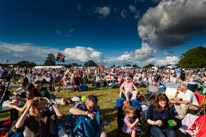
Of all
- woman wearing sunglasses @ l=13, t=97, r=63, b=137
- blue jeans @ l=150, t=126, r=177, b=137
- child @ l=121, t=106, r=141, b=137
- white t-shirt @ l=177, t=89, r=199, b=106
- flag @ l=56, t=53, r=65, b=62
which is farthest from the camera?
flag @ l=56, t=53, r=65, b=62

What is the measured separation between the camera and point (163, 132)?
2615 mm

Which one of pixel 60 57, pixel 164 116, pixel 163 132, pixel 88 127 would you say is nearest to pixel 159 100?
pixel 164 116

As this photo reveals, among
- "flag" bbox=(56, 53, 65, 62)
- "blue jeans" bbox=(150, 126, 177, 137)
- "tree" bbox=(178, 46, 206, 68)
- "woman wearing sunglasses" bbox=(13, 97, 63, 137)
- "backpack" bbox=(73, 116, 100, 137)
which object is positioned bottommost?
"blue jeans" bbox=(150, 126, 177, 137)

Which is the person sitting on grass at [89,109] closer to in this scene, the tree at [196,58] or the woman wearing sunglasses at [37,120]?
the woman wearing sunglasses at [37,120]

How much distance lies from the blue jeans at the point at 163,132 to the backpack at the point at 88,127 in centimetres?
135

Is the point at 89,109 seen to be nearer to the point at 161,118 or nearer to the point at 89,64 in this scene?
the point at 161,118

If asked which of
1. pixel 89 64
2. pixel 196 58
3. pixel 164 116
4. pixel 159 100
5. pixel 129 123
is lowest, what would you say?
pixel 129 123

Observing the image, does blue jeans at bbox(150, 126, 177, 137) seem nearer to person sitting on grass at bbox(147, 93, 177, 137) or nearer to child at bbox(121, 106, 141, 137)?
person sitting on grass at bbox(147, 93, 177, 137)

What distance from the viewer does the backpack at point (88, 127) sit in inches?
92.6

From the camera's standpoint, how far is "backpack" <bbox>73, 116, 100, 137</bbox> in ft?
7.72

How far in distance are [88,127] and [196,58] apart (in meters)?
60.9

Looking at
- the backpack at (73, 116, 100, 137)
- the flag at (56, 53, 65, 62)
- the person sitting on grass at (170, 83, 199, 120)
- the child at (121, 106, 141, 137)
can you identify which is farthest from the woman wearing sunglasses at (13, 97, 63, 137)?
the flag at (56, 53, 65, 62)

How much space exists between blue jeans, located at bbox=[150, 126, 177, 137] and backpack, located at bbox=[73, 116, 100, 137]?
1.35m

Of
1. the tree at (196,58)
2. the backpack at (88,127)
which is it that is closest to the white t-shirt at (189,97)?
the backpack at (88,127)
